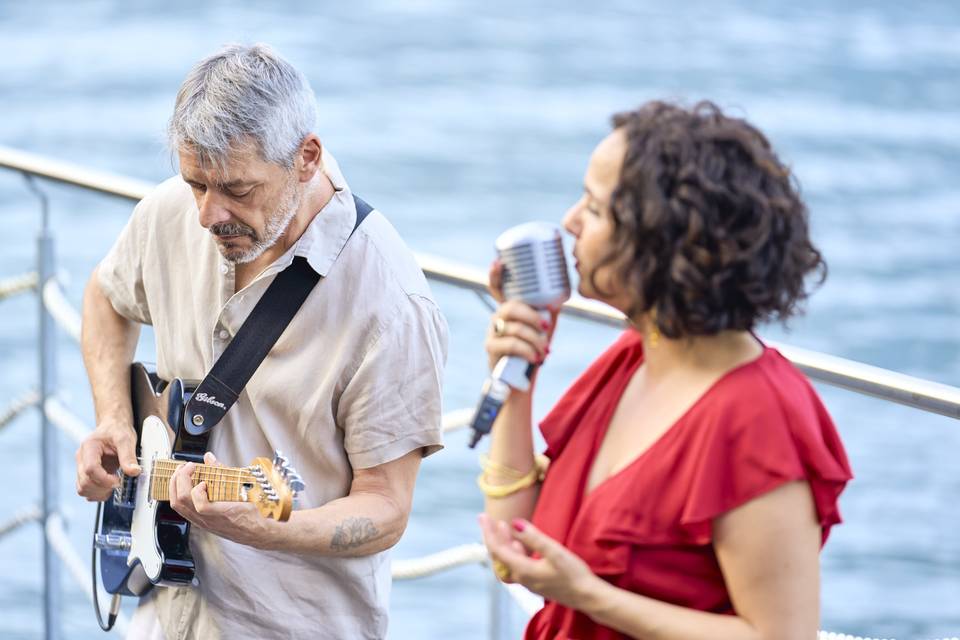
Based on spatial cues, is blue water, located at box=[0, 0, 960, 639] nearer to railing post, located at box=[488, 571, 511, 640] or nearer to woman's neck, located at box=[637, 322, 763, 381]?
railing post, located at box=[488, 571, 511, 640]

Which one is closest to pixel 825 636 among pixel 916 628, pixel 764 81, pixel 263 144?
pixel 263 144

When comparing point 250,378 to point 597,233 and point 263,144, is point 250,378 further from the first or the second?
point 597,233

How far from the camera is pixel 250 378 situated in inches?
84.4

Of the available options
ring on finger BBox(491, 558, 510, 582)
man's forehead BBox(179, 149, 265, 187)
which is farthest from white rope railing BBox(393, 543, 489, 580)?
ring on finger BBox(491, 558, 510, 582)

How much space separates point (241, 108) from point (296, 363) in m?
0.38

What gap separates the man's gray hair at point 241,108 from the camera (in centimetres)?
203

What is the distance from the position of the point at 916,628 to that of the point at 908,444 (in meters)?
1.87

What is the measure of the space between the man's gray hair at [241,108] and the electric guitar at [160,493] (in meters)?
0.40

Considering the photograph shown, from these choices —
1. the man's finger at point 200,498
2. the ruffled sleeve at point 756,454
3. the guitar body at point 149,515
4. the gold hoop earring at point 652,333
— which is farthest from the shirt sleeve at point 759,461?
the guitar body at point 149,515

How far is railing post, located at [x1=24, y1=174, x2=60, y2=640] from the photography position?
10.4 feet

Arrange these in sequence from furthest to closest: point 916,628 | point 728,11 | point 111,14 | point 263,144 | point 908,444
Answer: point 728,11 < point 111,14 < point 908,444 < point 916,628 < point 263,144

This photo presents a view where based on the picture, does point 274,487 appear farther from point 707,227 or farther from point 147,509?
point 707,227

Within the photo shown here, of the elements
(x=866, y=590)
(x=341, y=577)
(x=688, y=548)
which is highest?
(x=688, y=548)

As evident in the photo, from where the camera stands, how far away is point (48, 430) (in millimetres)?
3285
